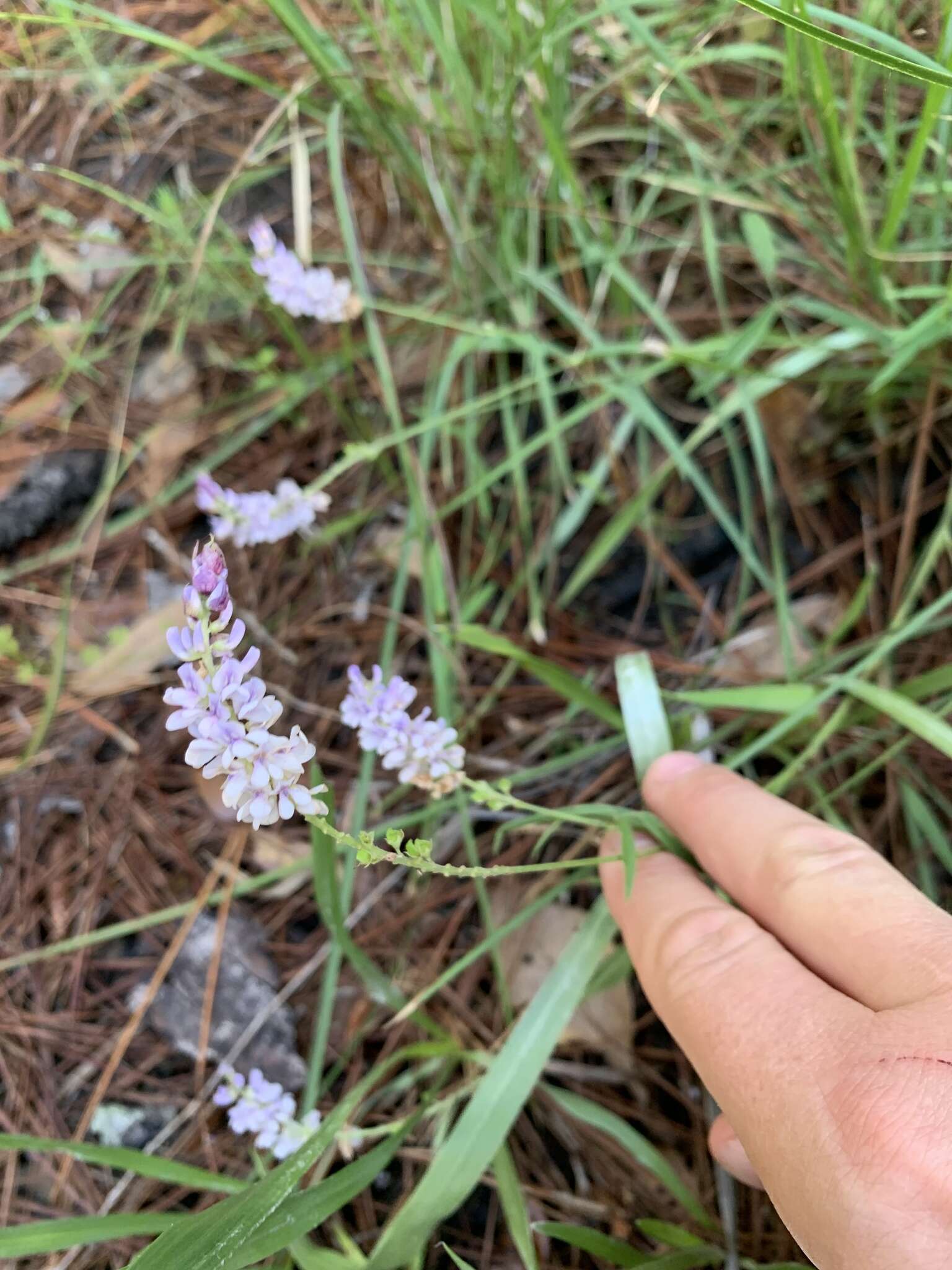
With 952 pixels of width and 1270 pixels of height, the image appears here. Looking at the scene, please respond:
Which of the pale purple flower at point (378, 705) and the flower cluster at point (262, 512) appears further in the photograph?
the flower cluster at point (262, 512)

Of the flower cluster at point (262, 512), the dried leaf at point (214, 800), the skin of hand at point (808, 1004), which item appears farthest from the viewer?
the dried leaf at point (214, 800)

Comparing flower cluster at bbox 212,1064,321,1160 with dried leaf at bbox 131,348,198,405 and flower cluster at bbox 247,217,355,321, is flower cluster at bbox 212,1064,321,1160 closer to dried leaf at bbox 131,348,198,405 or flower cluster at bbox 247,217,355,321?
flower cluster at bbox 247,217,355,321

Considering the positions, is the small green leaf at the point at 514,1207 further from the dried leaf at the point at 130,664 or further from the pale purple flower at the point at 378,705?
the dried leaf at the point at 130,664

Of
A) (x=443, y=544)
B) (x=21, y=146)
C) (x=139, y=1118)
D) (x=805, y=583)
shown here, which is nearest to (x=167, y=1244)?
(x=139, y=1118)

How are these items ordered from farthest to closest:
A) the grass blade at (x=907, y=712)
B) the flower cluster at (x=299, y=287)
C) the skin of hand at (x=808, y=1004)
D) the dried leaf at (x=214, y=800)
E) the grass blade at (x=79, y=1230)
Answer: the dried leaf at (x=214, y=800), the flower cluster at (x=299, y=287), the grass blade at (x=907, y=712), the grass blade at (x=79, y=1230), the skin of hand at (x=808, y=1004)

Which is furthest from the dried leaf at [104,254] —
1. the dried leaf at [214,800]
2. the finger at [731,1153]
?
the finger at [731,1153]

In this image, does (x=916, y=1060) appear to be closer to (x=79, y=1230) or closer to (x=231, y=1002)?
(x=79, y=1230)
